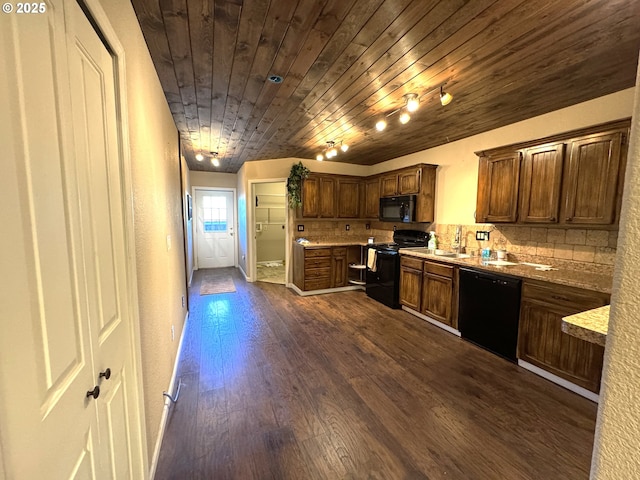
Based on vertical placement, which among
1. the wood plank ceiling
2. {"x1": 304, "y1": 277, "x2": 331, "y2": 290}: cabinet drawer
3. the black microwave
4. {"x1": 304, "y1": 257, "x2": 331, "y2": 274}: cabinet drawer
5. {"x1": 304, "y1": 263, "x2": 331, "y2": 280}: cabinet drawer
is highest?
the wood plank ceiling

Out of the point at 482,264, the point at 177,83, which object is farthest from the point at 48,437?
the point at 482,264

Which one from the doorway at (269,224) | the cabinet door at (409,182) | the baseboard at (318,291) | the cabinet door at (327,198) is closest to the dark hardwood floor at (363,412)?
the baseboard at (318,291)

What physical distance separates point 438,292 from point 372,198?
233cm

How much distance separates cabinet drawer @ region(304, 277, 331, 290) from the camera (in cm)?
467

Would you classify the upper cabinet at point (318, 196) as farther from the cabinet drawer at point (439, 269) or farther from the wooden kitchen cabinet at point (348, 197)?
the cabinet drawer at point (439, 269)

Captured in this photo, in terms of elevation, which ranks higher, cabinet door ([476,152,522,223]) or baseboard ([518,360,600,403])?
cabinet door ([476,152,522,223])

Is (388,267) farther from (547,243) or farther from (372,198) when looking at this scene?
(547,243)

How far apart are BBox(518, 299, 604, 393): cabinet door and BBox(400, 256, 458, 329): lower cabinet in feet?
2.45

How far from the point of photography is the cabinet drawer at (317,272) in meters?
4.63

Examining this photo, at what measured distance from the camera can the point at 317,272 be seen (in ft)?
15.4

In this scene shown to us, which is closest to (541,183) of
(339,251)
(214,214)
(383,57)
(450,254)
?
(450,254)

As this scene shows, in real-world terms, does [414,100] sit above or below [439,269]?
above

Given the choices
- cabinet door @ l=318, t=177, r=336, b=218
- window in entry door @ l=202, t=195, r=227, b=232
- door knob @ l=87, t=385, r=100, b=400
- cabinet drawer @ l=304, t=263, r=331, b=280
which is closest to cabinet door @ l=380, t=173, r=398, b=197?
cabinet door @ l=318, t=177, r=336, b=218

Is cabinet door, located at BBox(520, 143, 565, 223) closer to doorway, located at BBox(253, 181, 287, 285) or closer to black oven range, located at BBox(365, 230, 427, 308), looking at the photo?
black oven range, located at BBox(365, 230, 427, 308)
